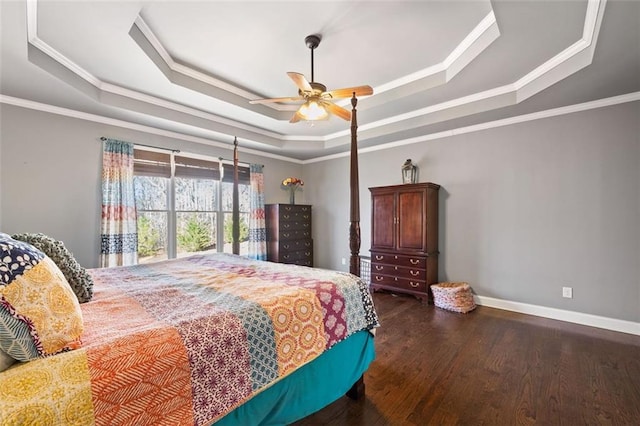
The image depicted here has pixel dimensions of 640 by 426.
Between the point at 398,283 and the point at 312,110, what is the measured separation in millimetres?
2872

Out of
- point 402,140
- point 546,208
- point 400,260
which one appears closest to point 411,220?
point 400,260

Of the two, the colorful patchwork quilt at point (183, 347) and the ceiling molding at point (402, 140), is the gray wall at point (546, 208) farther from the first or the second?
the colorful patchwork quilt at point (183, 347)

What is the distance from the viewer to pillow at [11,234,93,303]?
152cm

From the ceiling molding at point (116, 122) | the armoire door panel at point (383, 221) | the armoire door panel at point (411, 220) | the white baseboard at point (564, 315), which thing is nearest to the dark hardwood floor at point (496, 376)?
the white baseboard at point (564, 315)

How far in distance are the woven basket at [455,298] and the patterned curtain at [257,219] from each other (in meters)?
3.02

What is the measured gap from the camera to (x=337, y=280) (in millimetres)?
1914

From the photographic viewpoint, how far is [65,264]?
5.09 ft

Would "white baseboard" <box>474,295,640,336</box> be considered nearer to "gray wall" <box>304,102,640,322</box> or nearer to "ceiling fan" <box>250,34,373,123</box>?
"gray wall" <box>304,102,640,322</box>

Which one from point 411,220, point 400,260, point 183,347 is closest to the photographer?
point 183,347

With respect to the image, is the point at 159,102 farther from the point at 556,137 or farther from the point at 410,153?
the point at 556,137

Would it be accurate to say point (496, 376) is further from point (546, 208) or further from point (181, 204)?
point (181, 204)

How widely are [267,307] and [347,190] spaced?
13.6ft

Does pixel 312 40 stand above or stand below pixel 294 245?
above

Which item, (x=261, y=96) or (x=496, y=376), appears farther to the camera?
(x=261, y=96)
